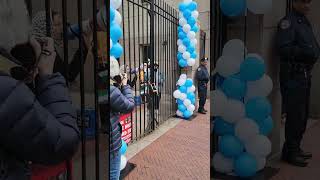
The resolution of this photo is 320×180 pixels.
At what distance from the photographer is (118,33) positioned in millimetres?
4082

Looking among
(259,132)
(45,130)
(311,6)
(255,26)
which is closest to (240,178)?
(259,132)

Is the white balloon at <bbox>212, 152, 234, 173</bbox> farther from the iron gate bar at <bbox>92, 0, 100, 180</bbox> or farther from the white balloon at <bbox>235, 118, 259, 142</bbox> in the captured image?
the iron gate bar at <bbox>92, 0, 100, 180</bbox>


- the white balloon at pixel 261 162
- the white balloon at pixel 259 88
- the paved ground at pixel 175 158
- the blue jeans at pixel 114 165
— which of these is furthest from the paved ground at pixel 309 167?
the blue jeans at pixel 114 165

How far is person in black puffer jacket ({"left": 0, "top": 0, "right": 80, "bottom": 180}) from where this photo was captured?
1.07m

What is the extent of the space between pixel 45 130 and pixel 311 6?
321 centimetres

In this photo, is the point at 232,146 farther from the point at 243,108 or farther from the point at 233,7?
the point at 233,7

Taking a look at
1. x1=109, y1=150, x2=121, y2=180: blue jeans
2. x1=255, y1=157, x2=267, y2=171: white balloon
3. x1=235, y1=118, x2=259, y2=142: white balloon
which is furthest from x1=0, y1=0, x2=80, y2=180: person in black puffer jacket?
x1=255, y1=157, x2=267, y2=171: white balloon

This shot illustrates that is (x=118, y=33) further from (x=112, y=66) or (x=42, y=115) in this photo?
(x=42, y=115)

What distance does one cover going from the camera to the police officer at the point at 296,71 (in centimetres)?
330

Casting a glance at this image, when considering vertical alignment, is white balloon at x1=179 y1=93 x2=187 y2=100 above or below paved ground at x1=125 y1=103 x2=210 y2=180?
above

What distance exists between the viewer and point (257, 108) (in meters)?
3.12

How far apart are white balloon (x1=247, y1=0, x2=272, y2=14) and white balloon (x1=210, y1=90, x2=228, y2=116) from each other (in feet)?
2.80

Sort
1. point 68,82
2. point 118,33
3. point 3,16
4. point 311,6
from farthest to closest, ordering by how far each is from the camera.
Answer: point 118,33 < point 311,6 < point 68,82 < point 3,16

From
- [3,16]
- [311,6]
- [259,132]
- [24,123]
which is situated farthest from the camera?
[311,6]
